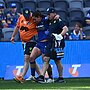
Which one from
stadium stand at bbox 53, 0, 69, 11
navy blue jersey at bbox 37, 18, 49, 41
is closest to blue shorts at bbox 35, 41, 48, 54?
navy blue jersey at bbox 37, 18, 49, 41

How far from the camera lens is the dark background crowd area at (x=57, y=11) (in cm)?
1607

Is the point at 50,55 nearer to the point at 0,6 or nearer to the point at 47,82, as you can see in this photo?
the point at 47,82

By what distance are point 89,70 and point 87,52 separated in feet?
1.91

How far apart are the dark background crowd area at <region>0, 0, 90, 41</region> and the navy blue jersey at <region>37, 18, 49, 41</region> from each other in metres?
3.11

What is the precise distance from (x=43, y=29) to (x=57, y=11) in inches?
256

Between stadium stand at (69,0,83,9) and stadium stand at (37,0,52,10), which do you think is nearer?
stadium stand at (37,0,52,10)

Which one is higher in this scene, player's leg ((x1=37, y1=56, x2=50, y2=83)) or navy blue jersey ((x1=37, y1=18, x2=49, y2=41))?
navy blue jersey ((x1=37, y1=18, x2=49, y2=41))

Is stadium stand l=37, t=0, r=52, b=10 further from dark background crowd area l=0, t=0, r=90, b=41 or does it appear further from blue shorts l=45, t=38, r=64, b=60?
blue shorts l=45, t=38, r=64, b=60

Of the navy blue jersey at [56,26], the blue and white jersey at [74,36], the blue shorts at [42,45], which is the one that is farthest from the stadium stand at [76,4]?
the navy blue jersey at [56,26]

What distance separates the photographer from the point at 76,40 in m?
14.2

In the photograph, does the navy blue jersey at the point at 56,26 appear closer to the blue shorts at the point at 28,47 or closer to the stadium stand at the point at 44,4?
the blue shorts at the point at 28,47

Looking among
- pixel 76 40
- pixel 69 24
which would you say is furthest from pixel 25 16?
pixel 69 24

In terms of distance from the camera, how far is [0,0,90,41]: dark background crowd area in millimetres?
16070

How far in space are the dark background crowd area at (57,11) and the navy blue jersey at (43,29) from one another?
3114 millimetres
